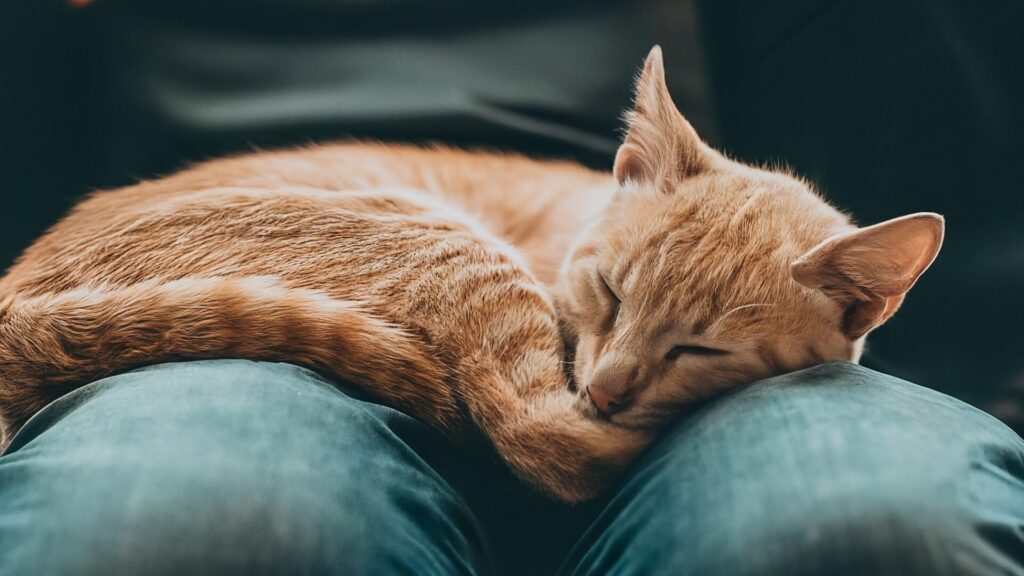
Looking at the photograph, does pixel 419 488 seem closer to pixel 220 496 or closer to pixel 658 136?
pixel 220 496

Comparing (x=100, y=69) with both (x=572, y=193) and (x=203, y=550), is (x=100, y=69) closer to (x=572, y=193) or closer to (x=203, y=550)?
(x=572, y=193)

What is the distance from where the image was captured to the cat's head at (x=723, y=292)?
116 centimetres

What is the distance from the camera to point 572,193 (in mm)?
1819

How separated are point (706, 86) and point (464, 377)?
1.01 m

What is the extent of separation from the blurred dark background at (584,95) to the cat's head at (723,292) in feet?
1.09

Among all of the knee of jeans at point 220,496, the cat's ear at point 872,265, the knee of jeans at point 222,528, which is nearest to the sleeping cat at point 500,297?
the cat's ear at point 872,265

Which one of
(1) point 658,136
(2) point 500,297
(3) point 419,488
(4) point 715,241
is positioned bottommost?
(3) point 419,488

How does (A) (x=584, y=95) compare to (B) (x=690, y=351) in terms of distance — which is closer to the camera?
(B) (x=690, y=351)

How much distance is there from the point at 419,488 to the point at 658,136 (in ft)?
2.41

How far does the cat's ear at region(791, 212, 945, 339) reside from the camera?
1.08m

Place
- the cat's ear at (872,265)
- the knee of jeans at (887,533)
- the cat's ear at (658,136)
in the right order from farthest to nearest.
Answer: the cat's ear at (658,136) → the cat's ear at (872,265) → the knee of jeans at (887,533)

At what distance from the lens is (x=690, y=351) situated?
1.24 metres

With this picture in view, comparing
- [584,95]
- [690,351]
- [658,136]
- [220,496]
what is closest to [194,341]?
[220,496]

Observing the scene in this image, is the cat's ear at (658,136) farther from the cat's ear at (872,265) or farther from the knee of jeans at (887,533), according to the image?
the knee of jeans at (887,533)
